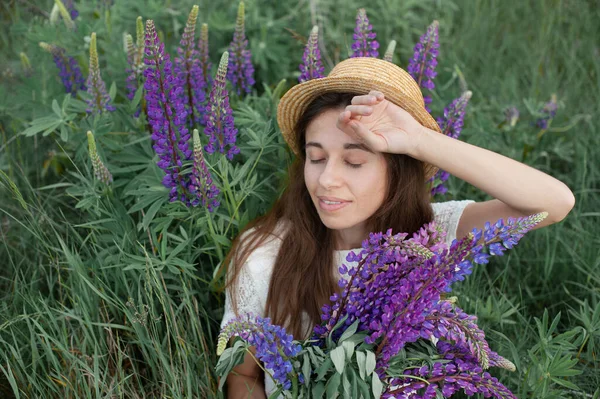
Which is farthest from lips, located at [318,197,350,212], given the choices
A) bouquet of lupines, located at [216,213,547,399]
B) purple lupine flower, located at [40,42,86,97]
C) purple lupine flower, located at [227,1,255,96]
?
purple lupine flower, located at [40,42,86,97]

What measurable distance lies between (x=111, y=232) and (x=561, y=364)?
162cm

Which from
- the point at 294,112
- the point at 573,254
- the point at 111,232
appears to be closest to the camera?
the point at 294,112

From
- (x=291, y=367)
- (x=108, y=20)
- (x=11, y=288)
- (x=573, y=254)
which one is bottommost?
(x=11, y=288)

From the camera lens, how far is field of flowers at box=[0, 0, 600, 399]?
2049mm

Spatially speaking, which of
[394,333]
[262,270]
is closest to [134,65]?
[262,270]

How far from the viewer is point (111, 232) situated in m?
2.42

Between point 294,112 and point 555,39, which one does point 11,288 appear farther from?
point 555,39

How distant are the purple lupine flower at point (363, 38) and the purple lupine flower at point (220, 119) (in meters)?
0.62

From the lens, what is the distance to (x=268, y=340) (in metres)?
1.56

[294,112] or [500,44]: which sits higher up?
[500,44]

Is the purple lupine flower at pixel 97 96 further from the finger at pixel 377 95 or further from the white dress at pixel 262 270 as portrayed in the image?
the finger at pixel 377 95

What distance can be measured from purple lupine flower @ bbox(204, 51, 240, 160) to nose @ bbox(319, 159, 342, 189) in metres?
0.36

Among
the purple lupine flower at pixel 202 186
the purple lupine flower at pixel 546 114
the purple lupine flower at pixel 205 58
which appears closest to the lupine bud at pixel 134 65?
the purple lupine flower at pixel 205 58

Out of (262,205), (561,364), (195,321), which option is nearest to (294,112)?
(262,205)
